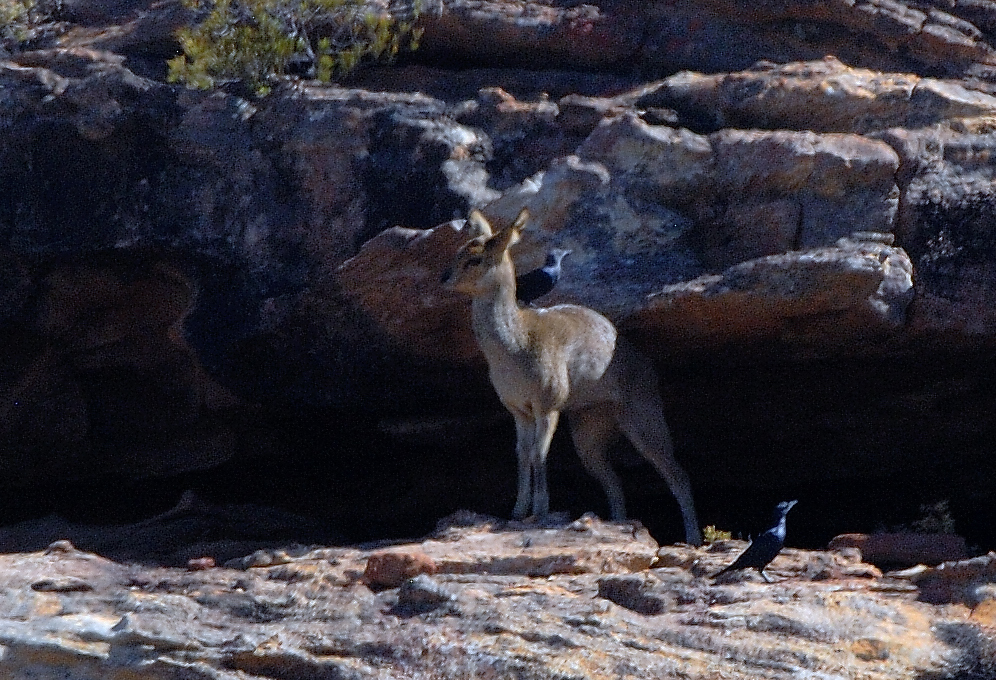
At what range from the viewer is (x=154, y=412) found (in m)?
11.9

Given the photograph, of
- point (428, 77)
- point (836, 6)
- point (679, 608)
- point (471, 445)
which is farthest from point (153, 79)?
point (679, 608)

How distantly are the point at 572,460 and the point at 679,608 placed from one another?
193 inches

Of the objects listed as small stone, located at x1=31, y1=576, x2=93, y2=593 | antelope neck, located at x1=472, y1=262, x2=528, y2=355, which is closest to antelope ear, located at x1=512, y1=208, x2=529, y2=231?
antelope neck, located at x1=472, y1=262, x2=528, y2=355

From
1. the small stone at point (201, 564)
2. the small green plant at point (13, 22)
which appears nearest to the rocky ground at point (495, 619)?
the small stone at point (201, 564)

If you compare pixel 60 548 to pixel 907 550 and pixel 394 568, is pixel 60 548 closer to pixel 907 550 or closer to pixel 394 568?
pixel 394 568

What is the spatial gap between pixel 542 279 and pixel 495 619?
3.51 m

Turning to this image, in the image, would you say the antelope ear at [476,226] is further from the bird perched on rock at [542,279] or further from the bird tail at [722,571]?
the bird tail at [722,571]

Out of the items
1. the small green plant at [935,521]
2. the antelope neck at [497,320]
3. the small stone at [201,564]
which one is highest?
the antelope neck at [497,320]

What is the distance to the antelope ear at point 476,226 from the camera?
9.85 meters

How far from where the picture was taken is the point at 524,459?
992 centimetres

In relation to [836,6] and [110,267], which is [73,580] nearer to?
[110,267]

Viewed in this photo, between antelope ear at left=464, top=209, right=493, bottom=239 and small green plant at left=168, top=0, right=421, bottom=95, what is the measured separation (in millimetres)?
1751

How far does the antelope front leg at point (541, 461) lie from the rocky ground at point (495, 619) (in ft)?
4.78

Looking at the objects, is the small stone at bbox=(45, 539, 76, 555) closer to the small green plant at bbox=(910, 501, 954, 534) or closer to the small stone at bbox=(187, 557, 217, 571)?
the small stone at bbox=(187, 557, 217, 571)
